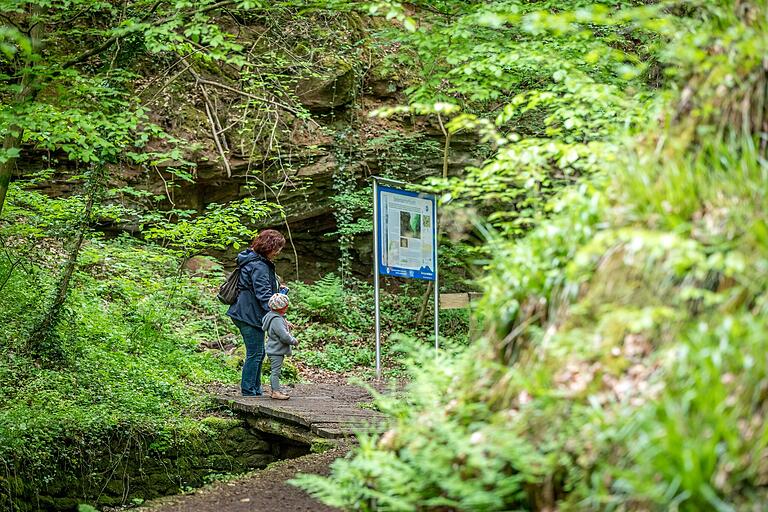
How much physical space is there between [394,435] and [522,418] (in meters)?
0.89

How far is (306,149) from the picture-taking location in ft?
48.3

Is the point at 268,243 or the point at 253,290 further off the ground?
the point at 268,243

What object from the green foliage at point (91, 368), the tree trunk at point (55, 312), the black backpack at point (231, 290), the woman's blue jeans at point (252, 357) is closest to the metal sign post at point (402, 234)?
the woman's blue jeans at point (252, 357)

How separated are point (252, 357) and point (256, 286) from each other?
36.6 inches

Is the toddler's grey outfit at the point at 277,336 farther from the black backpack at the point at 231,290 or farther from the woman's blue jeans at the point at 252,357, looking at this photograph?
the black backpack at the point at 231,290

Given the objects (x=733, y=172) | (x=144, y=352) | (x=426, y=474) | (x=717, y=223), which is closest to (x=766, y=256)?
(x=717, y=223)

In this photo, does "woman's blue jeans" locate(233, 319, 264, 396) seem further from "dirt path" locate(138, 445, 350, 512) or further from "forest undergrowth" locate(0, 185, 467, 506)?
"dirt path" locate(138, 445, 350, 512)

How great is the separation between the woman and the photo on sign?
193cm

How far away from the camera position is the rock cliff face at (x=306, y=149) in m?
13.7

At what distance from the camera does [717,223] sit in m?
2.89

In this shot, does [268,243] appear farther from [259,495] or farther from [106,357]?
[259,495]

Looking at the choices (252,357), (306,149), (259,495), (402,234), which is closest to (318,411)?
(252,357)

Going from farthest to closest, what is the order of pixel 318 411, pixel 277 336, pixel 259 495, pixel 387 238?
pixel 387 238 → pixel 277 336 → pixel 318 411 → pixel 259 495

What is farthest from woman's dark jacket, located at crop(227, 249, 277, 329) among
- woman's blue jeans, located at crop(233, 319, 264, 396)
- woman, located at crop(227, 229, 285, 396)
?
woman's blue jeans, located at crop(233, 319, 264, 396)
